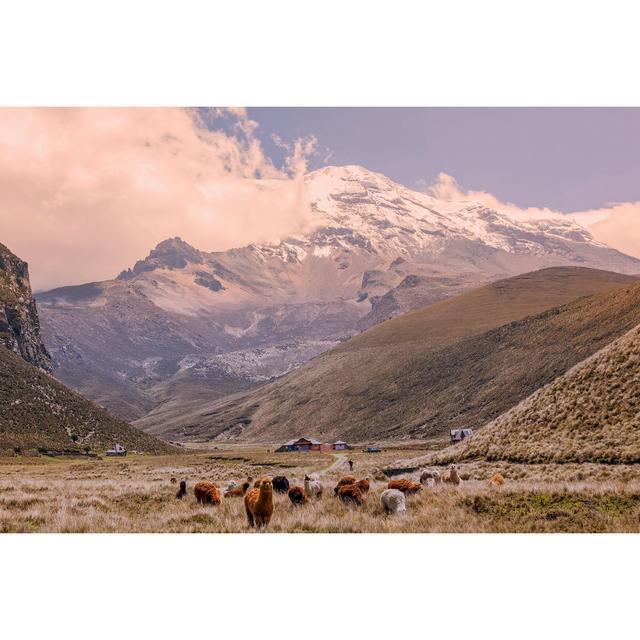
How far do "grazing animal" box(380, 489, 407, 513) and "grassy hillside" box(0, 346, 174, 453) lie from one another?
Result: 76.2m

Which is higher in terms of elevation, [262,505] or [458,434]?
[262,505]

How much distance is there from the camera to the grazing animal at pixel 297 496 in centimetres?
2736

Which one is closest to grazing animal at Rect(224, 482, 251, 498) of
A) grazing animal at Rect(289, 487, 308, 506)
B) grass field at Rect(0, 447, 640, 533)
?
grass field at Rect(0, 447, 640, 533)

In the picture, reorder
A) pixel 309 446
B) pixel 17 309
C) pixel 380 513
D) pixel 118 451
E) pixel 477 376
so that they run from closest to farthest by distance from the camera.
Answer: pixel 380 513 < pixel 118 451 < pixel 309 446 < pixel 477 376 < pixel 17 309

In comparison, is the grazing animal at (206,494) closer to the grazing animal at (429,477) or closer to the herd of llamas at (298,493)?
the herd of llamas at (298,493)

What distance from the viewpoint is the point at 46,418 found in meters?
101

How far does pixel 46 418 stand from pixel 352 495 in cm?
8670

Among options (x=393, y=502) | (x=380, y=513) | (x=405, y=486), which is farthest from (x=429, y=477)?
(x=393, y=502)

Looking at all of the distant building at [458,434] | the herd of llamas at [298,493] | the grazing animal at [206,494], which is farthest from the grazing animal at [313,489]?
the distant building at [458,434]

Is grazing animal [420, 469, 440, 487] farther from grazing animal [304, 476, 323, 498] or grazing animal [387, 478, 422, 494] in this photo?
grazing animal [304, 476, 323, 498]

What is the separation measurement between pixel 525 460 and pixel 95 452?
7789 cm

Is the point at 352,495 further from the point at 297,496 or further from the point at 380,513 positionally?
the point at 297,496

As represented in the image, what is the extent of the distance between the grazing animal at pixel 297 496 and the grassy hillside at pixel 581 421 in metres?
17.6

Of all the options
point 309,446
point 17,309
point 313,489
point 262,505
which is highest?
point 17,309
